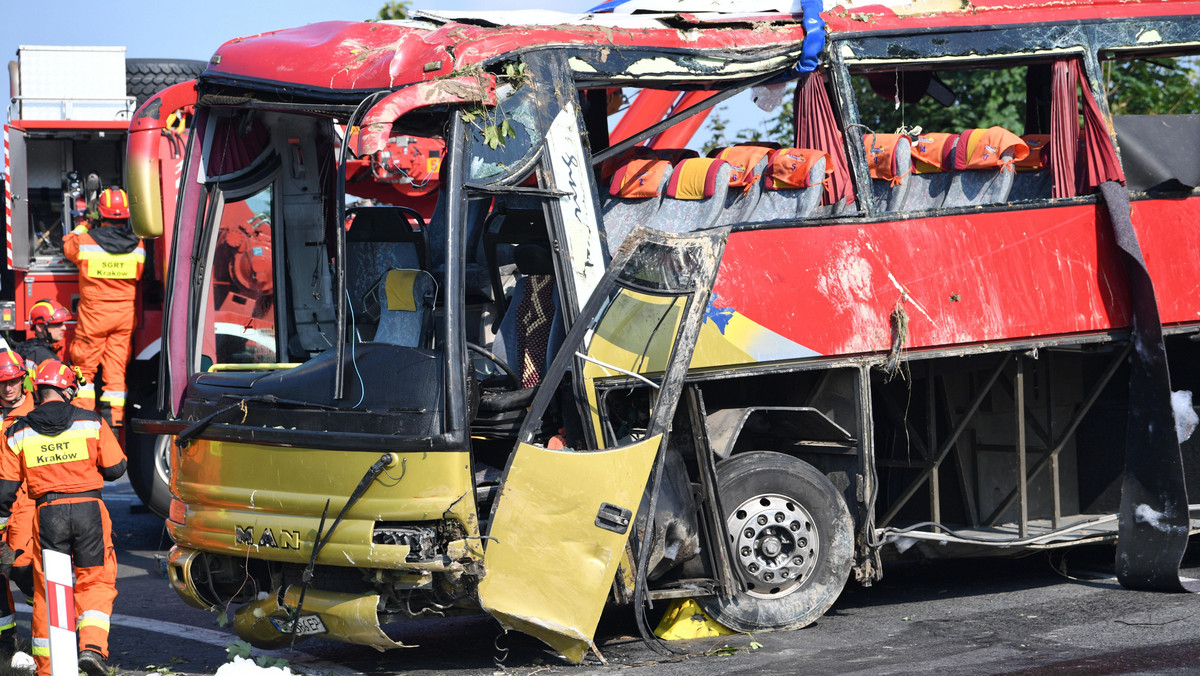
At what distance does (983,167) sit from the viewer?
25.0ft

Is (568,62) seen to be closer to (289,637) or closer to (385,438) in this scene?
(385,438)

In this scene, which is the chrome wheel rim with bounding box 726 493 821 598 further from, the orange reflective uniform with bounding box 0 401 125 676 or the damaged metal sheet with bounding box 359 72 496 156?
the orange reflective uniform with bounding box 0 401 125 676

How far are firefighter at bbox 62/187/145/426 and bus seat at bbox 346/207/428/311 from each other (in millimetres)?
4042

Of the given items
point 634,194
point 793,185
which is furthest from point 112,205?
point 793,185

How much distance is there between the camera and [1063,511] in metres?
8.23

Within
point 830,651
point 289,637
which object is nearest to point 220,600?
point 289,637

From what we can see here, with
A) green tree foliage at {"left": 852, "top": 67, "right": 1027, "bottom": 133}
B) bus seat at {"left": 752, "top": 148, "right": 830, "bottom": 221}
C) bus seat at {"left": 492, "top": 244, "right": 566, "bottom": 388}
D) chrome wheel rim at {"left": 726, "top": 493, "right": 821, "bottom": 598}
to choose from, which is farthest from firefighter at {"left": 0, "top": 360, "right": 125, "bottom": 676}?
green tree foliage at {"left": 852, "top": 67, "right": 1027, "bottom": 133}

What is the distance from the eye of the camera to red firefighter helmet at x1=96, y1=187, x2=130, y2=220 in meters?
10.2

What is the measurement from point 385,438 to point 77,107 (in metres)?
6.57

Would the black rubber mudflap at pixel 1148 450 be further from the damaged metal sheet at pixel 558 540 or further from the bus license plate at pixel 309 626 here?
the bus license plate at pixel 309 626

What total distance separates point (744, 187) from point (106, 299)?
554cm

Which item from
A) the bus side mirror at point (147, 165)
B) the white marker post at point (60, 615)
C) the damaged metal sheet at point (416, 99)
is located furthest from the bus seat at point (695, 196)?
the white marker post at point (60, 615)

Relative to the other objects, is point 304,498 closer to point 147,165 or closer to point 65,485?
point 65,485

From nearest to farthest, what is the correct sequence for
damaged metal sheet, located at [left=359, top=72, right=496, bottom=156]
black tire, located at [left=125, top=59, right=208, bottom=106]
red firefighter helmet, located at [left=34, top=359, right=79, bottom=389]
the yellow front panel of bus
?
damaged metal sheet, located at [left=359, top=72, right=496, bottom=156]
the yellow front panel of bus
red firefighter helmet, located at [left=34, top=359, right=79, bottom=389]
black tire, located at [left=125, top=59, right=208, bottom=106]
